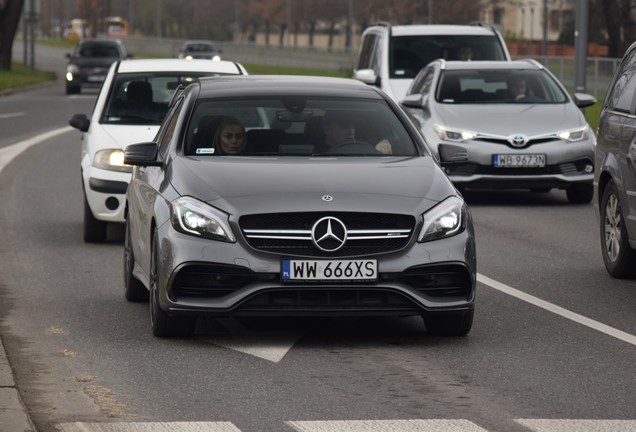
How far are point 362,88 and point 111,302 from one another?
2.02 m

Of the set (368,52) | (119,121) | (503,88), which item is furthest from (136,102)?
(368,52)

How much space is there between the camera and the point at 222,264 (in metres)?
8.57

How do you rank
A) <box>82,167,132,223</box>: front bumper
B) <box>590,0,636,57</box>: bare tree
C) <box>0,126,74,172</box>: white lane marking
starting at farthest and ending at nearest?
<box>590,0,636,57</box>: bare tree → <box>0,126,74,172</box>: white lane marking → <box>82,167,132,223</box>: front bumper

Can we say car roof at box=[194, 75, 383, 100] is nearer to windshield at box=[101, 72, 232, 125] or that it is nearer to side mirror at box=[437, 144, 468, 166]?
side mirror at box=[437, 144, 468, 166]

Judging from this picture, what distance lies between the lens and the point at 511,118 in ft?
59.4

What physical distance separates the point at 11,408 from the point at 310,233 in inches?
84.3

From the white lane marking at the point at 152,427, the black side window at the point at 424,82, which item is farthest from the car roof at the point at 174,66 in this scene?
the white lane marking at the point at 152,427

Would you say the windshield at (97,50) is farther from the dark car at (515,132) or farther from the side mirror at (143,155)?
the side mirror at (143,155)

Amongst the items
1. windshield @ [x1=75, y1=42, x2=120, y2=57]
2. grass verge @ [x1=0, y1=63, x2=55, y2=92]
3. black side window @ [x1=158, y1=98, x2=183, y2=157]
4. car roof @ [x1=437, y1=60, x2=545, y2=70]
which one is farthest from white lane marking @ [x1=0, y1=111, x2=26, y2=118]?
black side window @ [x1=158, y1=98, x2=183, y2=157]

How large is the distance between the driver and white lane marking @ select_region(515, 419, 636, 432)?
317cm

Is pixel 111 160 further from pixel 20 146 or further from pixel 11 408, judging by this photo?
pixel 20 146

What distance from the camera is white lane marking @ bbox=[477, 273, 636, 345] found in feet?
30.4

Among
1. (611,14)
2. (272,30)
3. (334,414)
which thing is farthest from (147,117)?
(272,30)

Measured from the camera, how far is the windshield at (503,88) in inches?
754
